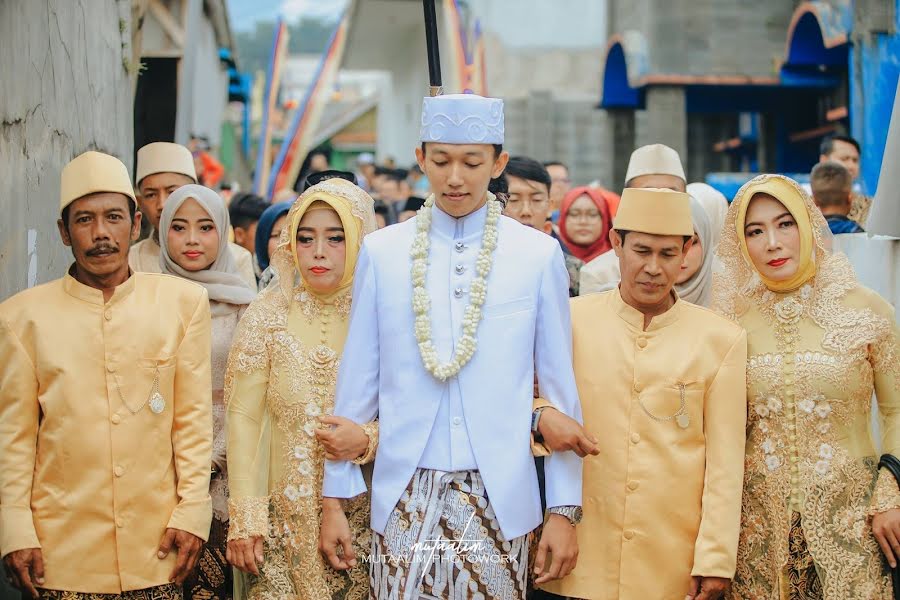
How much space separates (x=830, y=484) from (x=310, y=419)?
1.71 metres

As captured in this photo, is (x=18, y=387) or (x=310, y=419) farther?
(x=310, y=419)

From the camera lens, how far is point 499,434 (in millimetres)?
3064

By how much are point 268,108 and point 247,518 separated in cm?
1286

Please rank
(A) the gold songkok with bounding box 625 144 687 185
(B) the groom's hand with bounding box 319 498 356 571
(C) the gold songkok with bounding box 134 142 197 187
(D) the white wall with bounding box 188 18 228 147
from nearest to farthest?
(B) the groom's hand with bounding box 319 498 356 571 → (C) the gold songkok with bounding box 134 142 197 187 → (A) the gold songkok with bounding box 625 144 687 185 → (D) the white wall with bounding box 188 18 228 147

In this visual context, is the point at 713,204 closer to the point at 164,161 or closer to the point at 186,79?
the point at 164,161

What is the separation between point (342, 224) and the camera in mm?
3697

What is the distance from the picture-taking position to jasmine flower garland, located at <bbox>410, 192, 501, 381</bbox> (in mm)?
3053

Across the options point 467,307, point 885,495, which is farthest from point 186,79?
point 885,495

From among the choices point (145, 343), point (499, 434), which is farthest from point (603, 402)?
point (145, 343)

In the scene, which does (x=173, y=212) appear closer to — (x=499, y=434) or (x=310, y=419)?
(x=310, y=419)

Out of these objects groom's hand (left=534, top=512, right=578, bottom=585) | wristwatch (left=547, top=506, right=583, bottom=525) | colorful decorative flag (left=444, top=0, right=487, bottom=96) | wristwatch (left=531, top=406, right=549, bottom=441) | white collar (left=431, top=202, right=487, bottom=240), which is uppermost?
colorful decorative flag (left=444, top=0, right=487, bottom=96)

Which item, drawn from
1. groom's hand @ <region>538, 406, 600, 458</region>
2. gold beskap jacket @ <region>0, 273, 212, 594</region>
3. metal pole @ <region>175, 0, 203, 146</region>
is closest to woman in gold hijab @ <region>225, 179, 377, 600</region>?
gold beskap jacket @ <region>0, 273, 212, 594</region>

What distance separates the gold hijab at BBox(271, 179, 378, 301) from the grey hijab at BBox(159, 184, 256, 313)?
58cm

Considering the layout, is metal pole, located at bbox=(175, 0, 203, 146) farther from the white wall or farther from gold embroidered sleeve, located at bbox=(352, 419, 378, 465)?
gold embroidered sleeve, located at bbox=(352, 419, 378, 465)
